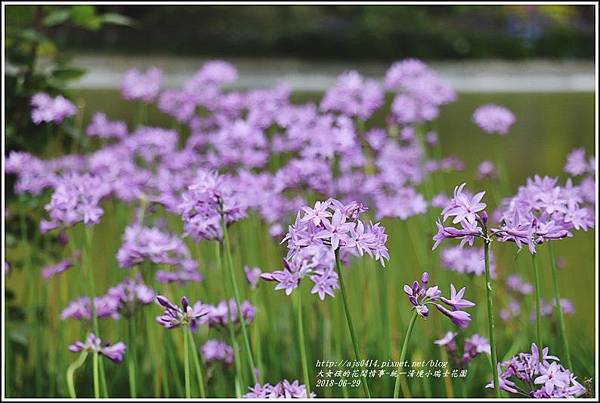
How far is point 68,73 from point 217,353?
26.3 inches

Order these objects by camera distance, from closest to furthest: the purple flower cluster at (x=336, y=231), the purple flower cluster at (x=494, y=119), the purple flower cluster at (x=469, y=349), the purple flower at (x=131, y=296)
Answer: the purple flower cluster at (x=336, y=231), the purple flower cluster at (x=469, y=349), the purple flower at (x=131, y=296), the purple flower cluster at (x=494, y=119)

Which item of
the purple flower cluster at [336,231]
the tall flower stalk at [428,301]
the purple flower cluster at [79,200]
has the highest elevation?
the purple flower cluster at [79,200]

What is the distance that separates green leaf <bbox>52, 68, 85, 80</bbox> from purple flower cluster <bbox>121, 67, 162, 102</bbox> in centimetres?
8

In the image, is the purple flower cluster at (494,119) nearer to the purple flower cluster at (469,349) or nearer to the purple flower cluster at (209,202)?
the purple flower cluster at (469,349)

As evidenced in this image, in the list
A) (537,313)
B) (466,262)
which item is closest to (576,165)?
(466,262)

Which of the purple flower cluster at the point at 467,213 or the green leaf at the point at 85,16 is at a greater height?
the green leaf at the point at 85,16

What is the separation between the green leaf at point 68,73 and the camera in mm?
1466

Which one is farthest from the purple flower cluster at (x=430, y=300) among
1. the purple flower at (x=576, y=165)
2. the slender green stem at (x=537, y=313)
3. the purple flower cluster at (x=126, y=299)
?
the purple flower at (x=576, y=165)

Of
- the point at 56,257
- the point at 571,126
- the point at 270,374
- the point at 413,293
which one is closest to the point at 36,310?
the point at 56,257

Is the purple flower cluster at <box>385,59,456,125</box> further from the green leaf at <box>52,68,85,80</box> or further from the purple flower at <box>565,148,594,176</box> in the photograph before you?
the green leaf at <box>52,68,85,80</box>

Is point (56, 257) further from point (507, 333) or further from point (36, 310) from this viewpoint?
point (507, 333)

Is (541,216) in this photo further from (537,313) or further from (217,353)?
(217,353)

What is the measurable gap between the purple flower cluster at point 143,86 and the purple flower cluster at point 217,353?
21.9 inches

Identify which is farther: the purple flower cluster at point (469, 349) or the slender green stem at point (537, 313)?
the purple flower cluster at point (469, 349)
